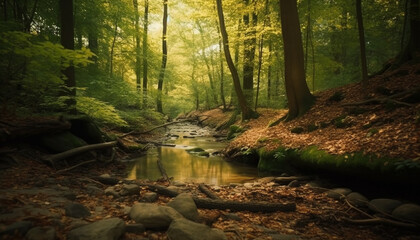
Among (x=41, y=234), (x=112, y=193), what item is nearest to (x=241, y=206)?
(x=112, y=193)

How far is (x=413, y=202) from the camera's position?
4207 mm

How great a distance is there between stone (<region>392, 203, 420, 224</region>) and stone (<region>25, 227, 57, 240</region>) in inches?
193

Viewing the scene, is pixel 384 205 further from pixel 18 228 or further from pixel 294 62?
pixel 294 62

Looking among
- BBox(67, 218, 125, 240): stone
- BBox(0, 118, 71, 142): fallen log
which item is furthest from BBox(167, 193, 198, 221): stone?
BBox(0, 118, 71, 142): fallen log

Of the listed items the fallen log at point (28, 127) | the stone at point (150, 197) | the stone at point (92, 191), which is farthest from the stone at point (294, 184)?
the fallen log at point (28, 127)

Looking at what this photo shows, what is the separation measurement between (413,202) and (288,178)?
A: 2.80 metres

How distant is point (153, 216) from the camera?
3.20 metres

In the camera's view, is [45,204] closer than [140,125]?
Yes

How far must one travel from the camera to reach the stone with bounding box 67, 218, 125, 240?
2545 mm

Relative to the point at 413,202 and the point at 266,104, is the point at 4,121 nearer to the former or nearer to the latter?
the point at 413,202

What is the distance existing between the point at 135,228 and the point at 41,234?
3.27 ft

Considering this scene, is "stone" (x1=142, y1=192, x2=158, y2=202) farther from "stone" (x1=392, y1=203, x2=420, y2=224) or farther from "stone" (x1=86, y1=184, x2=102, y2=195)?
"stone" (x1=392, y1=203, x2=420, y2=224)

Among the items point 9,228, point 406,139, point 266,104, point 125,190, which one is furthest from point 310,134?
point 266,104

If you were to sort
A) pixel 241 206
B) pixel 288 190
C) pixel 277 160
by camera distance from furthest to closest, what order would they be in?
pixel 277 160 → pixel 288 190 → pixel 241 206
